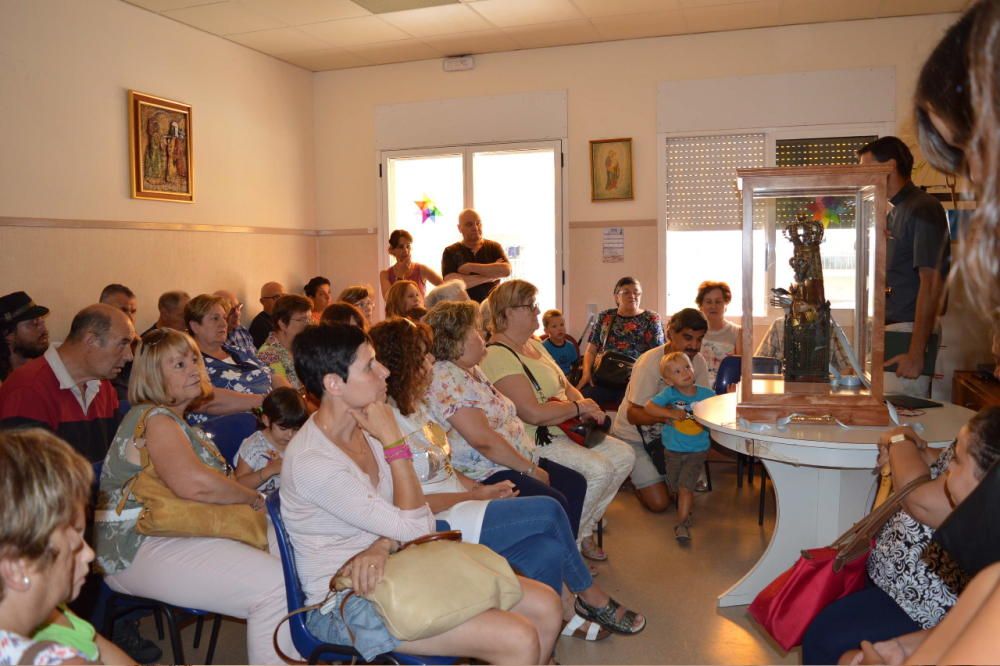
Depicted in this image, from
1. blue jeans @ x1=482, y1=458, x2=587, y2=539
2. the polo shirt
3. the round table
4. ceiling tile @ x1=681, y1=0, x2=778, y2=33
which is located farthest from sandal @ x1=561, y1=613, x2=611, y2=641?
ceiling tile @ x1=681, y1=0, x2=778, y2=33

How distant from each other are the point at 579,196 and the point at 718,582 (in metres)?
4.18

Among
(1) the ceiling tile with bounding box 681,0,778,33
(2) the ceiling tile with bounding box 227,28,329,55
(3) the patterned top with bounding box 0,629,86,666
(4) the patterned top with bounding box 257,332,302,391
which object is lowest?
(3) the patterned top with bounding box 0,629,86,666

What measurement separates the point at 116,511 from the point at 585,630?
1694 mm

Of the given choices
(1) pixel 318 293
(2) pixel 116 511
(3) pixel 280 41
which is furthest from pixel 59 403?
(3) pixel 280 41

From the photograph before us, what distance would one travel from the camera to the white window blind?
6.65 metres

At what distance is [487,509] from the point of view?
265cm

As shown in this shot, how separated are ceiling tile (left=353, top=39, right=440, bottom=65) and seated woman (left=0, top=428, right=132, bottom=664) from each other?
19.5 feet

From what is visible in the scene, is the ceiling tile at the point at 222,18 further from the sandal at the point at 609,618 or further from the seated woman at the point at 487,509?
the sandal at the point at 609,618

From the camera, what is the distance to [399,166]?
764cm

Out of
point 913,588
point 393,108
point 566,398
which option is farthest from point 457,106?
point 913,588

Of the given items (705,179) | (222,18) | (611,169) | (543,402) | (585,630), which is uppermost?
(222,18)

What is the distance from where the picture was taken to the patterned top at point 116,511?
2363mm

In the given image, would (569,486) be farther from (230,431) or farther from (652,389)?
(230,431)

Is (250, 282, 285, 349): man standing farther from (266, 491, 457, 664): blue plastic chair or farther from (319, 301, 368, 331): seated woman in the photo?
(266, 491, 457, 664): blue plastic chair
